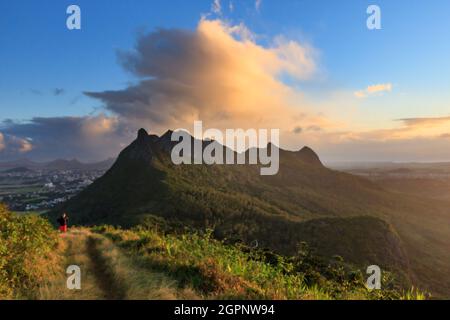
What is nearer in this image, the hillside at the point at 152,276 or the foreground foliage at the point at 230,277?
the foreground foliage at the point at 230,277

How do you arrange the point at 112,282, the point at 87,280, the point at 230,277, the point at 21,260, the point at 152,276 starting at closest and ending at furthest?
the point at 230,277 → the point at 152,276 → the point at 112,282 → the point at 87,280 → the point at 21,260

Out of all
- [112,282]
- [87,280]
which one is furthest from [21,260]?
[112,282]

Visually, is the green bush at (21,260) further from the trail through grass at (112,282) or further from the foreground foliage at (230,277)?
the foreground foliage at (230,277)

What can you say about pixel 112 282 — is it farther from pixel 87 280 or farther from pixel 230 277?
pixel 230 277

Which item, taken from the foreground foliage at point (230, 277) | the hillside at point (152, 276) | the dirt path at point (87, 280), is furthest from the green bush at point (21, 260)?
the foreground foliage at point (230, 277)

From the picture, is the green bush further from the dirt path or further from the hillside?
the dirt path

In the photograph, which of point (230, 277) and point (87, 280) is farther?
point (87, 280)

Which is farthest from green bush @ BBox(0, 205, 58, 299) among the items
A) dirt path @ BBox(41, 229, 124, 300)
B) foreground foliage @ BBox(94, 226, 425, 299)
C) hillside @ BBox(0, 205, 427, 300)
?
foreground foliage @ BBox(94, 226, 425, 299)

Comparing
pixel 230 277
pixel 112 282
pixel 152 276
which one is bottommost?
pixel 112 282

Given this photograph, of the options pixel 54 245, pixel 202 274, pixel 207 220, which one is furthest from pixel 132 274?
pixel 207 220
